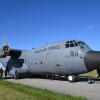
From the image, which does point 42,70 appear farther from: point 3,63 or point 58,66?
point 3,63

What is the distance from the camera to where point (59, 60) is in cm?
2197

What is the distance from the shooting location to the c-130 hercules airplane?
19750mm

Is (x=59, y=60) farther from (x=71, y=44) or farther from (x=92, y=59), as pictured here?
(x=92, y=59)

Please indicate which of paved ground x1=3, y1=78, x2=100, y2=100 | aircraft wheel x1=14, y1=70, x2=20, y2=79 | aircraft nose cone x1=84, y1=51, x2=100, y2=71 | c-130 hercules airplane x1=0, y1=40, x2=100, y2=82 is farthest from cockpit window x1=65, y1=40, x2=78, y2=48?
aircraft wheel x1=14, y1=70, x2=20, y2=79

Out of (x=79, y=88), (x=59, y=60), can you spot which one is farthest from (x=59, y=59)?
(x=79, y=88)

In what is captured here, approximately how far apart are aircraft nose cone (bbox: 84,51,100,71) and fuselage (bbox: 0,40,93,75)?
367mm

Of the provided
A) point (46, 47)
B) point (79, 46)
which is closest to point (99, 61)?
point (79, 46)

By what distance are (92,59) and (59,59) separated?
390 centimetres

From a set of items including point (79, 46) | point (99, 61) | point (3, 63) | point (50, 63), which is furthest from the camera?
point (3, 63)

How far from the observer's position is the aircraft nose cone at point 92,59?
1889cm

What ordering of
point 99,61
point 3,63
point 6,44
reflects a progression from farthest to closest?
1. point 3,63
2. point 6,44
3. point 99,61

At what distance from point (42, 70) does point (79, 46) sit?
597 cm

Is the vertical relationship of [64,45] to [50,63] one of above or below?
above

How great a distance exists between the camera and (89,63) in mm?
19312
